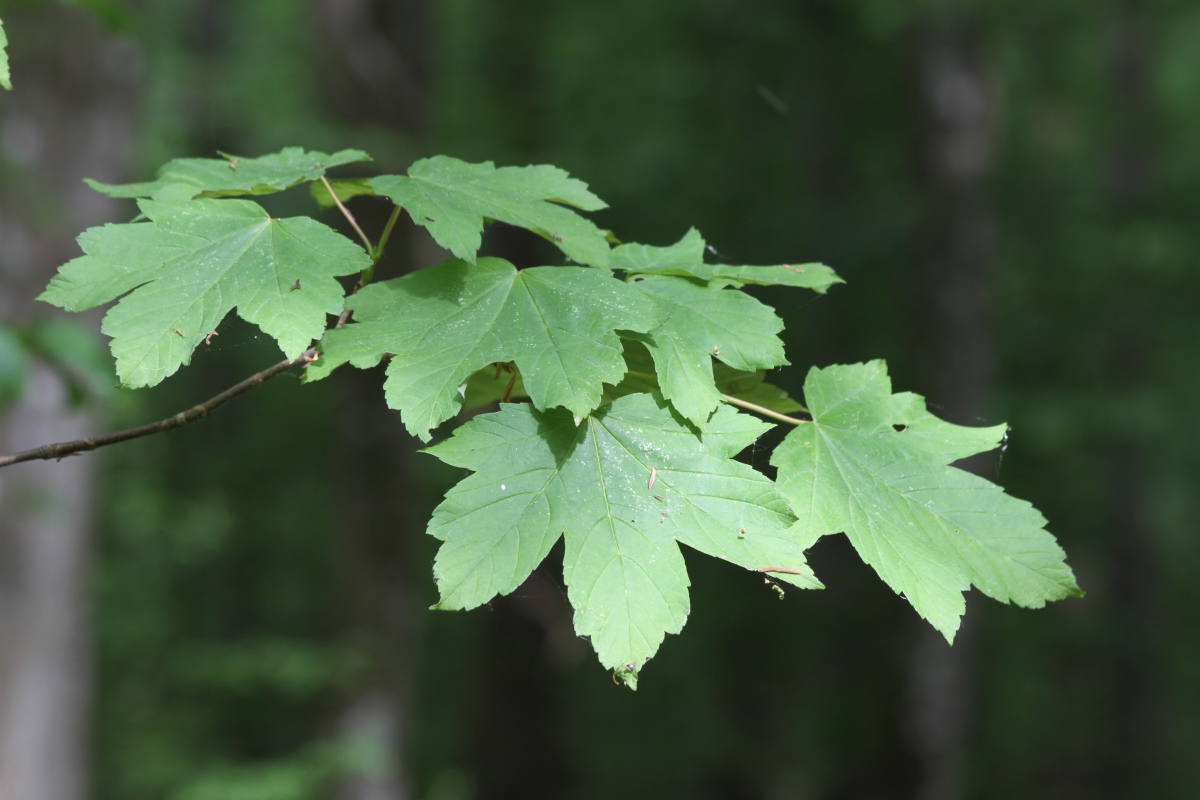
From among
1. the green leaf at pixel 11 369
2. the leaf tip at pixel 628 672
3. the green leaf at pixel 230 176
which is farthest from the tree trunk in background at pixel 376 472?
the leaf tip at pixel 628 672

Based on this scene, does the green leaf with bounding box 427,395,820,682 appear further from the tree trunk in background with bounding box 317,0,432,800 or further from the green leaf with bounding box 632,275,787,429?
the tree trunk in background with bounding box 317,0,432,800

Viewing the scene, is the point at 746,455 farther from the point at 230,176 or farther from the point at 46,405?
the point at 46,405

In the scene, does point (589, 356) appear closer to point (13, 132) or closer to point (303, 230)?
point (303, 230)

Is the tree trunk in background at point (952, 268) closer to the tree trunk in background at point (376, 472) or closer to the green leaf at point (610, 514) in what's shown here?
the tree trunk in background at point (376, 472)

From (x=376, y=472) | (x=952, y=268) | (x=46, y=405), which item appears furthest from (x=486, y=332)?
(x=952, y=268)

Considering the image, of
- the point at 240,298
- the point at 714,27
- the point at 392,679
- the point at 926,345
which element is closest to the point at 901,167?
the point at 714,27

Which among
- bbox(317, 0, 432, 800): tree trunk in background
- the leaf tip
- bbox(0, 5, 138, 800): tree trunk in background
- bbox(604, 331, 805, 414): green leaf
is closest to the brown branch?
bbox(604, 331, 805, 414): green leaf
